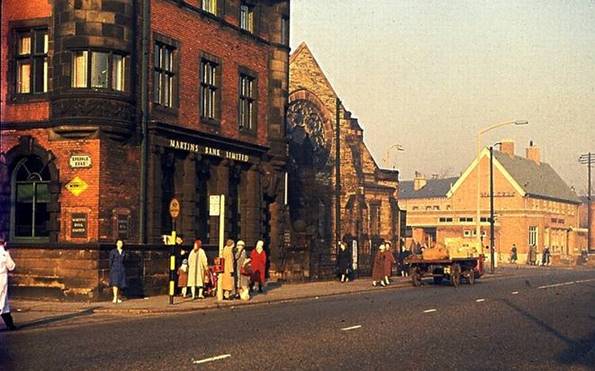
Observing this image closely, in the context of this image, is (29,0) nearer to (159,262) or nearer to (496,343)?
(159,262)

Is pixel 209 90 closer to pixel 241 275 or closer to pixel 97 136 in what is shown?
pixel 97 136

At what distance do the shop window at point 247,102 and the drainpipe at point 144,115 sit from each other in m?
7.18

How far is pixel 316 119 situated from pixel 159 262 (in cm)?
2209

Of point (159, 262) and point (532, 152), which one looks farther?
point (532, 152)

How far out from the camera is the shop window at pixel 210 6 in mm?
32625

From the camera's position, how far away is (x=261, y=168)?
36.2 meters


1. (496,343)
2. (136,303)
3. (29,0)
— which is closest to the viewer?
(496,343)

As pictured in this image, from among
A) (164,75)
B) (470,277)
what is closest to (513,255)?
(470,277)

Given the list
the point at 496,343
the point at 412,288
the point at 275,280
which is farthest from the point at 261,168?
the point at 496,343

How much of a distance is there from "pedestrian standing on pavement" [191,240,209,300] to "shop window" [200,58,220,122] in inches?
245

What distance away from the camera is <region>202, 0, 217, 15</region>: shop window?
32.6 m

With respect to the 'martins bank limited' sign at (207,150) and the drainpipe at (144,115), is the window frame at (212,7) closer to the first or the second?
the drainpipe at (144,115)

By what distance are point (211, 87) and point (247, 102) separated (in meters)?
3.15

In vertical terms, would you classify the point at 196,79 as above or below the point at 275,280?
above
